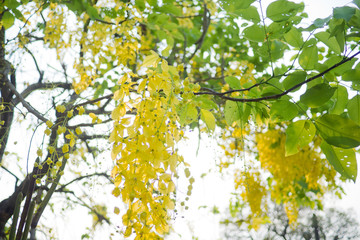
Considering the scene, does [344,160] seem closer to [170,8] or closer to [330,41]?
[330,41]

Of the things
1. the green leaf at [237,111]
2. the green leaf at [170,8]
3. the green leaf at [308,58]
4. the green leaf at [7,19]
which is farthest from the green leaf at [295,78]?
the green leaf at [7,19]

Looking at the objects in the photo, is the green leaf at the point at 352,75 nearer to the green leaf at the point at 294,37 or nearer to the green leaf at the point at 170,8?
the green leaf at the point at 294,37

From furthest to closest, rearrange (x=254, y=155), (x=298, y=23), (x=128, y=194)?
(x=254, y=155) < (x=298, y=23) < (x=128, y=194)

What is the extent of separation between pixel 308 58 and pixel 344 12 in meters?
0.19

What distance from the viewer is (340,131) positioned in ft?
2.36

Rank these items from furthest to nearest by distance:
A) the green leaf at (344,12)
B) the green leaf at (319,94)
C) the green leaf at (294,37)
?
1. the green leaf at (294,37)
2. the green leaf at (319,94)
3. the green leaf at (344,12)

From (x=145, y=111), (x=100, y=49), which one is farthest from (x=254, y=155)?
(x=145, y=111)

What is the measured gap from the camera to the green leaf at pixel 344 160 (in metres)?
0.75

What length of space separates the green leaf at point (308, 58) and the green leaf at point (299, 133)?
15 centimetres

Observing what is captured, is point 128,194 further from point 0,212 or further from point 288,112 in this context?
point 0,212

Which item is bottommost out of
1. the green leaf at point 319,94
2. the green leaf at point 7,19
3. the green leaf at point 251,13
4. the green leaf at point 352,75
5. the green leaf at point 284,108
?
the green leaf at point 319,94

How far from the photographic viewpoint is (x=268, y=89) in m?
0.85

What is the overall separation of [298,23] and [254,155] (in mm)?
1949

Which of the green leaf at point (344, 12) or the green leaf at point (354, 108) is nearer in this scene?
the green leaf at point (344, 12)
